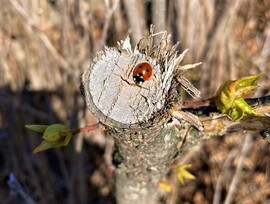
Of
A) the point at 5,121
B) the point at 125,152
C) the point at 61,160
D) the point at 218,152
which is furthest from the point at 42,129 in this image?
the point at 218,152

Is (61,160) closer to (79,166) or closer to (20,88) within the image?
(79,166)

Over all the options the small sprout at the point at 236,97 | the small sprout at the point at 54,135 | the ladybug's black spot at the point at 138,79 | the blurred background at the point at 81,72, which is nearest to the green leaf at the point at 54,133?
the small sprout at the point at 54,135

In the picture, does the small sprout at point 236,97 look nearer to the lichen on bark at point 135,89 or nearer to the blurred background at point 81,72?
the lichen on bark at point 135,89

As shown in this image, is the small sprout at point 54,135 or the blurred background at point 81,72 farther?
the blurred background at point 81,72

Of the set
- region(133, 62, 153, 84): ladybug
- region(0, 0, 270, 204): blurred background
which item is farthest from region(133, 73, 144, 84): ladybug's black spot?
region(0, 0, 270, 204): blurred background

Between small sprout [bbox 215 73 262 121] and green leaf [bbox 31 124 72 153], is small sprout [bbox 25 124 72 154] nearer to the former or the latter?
green leaf [bbox 31 124 72 153]

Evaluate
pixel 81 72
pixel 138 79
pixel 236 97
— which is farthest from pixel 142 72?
pixel 81 72
